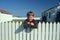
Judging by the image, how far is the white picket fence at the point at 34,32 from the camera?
588 centimetres

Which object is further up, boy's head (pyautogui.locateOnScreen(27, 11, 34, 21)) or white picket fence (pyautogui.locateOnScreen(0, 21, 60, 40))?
boy's head (pyautogui.locateOnScreen(27, 11, 34, 21))

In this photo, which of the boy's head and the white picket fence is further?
the white picket fence

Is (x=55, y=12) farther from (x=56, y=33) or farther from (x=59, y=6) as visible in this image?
(x=56, y=33)

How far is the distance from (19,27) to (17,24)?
6.0 inches

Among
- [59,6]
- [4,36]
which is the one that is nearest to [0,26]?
[4,36]

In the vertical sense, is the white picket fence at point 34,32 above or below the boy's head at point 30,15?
below

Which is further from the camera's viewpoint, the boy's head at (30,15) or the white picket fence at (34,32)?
the white picket fence at (34,32)

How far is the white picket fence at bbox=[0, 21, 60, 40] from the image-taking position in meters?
5.88

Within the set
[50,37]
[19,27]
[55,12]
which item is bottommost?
[50,37]

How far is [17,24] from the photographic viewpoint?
5934 millimetres

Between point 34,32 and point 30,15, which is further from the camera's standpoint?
point 34,32

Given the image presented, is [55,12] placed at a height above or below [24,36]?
above

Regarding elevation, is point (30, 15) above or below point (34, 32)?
above

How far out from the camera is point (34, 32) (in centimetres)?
587
